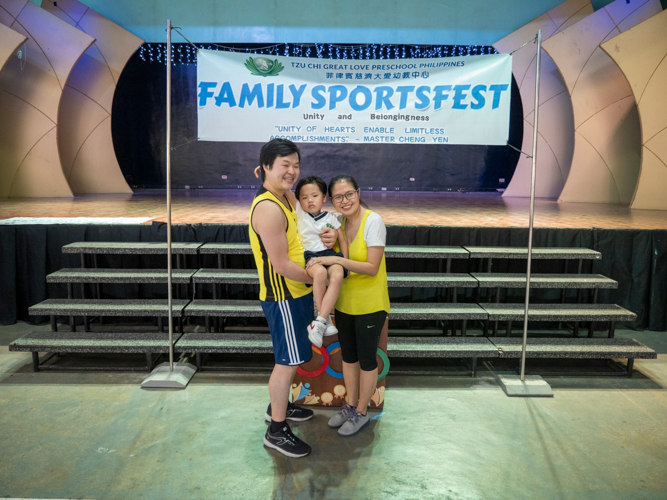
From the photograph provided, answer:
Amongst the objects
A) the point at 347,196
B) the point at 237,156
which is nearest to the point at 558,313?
the point at 347,196

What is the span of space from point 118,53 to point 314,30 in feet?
10.8

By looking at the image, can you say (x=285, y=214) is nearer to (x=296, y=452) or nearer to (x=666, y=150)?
(x=296, y=452)

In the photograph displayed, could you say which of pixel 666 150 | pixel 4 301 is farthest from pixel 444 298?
pixel 666 150

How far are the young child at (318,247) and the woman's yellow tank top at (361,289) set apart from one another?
7 centimetres

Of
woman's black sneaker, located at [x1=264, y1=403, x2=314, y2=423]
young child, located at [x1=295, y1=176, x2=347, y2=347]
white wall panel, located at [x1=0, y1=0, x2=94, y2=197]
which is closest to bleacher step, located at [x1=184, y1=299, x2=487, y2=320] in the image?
woman's black sneaker, located at [x1=264, y1=403, x2=314, y2=423]

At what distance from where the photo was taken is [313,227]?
2.58m

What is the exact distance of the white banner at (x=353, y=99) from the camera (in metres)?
4.57

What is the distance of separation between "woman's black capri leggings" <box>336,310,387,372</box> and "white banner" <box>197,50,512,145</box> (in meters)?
2.44

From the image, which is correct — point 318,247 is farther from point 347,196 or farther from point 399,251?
point 399,251

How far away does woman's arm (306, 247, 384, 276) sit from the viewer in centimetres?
248

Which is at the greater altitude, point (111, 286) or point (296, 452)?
point (111, 286)

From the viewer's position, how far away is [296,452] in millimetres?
2488

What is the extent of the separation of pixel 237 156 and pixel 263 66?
19.2 ft

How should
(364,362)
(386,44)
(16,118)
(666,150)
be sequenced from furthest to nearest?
(386,44) → (16,118) → (666,150) → (364,362)
